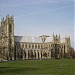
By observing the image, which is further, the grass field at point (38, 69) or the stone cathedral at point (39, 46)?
the stone cathedral at point (39, 46)

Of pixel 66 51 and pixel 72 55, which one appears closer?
pixel 72 55

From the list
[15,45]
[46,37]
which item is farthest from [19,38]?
[46,37]

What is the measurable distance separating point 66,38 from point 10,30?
132 ft

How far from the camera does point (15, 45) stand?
517ft

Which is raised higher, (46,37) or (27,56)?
(46,37)

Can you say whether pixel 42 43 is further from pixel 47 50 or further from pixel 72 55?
pixel 72 55

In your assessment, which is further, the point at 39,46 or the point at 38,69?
the point at 39,46

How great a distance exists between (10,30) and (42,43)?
28218 mm

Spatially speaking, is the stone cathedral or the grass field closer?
the grass field

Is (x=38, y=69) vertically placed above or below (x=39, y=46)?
below

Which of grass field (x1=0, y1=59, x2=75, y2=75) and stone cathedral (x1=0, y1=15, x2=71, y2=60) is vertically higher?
stone cathedral (x1=0, y1=15, x2=71, y2=60)

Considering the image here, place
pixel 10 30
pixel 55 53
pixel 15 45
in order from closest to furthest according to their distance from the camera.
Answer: pixel 10 30 < pixel 15 45 < pixel 55 53

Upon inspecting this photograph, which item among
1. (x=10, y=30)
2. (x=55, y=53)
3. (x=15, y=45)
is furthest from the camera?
(x=55, y=53)

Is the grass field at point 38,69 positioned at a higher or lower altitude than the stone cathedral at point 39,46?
lower
